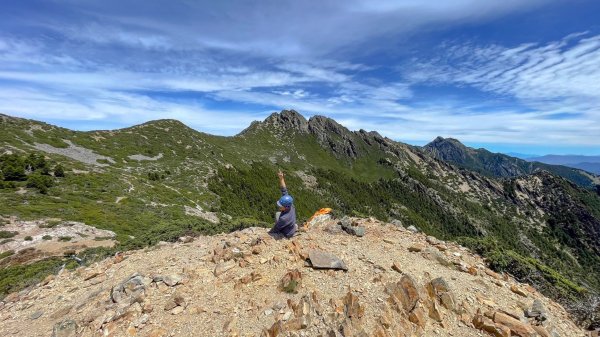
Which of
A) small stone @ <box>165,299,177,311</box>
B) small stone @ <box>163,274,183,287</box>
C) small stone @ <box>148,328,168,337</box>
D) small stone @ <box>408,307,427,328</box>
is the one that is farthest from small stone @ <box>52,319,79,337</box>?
small stone @ <box>408,307,427,328</box>

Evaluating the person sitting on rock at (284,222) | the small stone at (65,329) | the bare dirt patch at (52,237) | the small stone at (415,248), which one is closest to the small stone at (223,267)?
the person sitting on rock at (284,222)

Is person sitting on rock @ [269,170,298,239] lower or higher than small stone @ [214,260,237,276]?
higher

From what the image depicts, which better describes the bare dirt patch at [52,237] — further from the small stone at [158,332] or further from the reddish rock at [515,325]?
the reddish rock at [515,325]

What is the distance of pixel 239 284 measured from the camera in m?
11.5

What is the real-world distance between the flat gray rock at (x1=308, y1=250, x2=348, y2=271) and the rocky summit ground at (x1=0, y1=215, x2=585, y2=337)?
Result: 0.14 ft

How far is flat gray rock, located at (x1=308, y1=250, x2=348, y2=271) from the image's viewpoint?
39.8 feet

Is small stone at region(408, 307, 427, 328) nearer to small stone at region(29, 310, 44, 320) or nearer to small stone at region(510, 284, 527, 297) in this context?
small stone at region(510, 284, 527, 297)

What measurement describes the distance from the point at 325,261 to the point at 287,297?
232 cm

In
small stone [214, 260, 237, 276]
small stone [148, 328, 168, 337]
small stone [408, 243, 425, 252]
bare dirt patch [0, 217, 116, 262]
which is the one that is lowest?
bare dirt patch [0, 217, 116, 262]

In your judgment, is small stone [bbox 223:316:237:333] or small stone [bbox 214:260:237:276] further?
small stone [bbox 214:260:237:276]

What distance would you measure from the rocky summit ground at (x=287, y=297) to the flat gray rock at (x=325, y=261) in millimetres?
42

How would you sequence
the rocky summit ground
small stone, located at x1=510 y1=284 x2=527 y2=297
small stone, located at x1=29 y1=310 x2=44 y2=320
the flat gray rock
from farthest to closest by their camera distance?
small stone, located at x1=510 y1=284 x2=527 y2=297, the flat gray rock, small stone, located at x1=29 y1=310 x2=44 y2=320, the rocky summit ground

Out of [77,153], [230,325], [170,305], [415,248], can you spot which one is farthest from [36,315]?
[77,153]

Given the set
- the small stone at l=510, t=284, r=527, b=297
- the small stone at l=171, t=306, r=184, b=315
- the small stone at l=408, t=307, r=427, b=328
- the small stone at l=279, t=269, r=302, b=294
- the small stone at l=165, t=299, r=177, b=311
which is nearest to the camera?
the small stone at l=408, t=307, r=427, b=328
